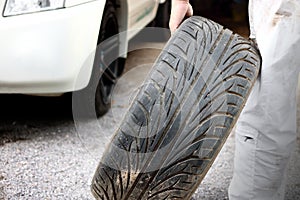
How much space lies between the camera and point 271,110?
2246mm

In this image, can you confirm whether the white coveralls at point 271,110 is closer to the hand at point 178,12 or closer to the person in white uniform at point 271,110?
the person in white uniform at point 271,110

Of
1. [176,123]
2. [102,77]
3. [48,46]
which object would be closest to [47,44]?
[48,46]

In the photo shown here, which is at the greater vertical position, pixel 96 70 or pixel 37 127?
pixel 96 70

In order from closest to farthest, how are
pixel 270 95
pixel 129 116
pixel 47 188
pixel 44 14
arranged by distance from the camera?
pixel 129 116
pixel 270 95
pixel 47 188
pixel 44 14

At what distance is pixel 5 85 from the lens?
306 cm

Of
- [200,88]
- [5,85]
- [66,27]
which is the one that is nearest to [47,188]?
[5,85]

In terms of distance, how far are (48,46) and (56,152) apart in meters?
0.61

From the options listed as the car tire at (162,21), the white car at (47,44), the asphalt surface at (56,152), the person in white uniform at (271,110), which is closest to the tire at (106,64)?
the asphalt surface at (56,152)

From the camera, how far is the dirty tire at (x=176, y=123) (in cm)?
203

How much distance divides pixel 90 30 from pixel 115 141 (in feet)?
4.07

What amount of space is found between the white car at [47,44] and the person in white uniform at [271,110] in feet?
3.58

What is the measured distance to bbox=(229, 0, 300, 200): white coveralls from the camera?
2.22 meters

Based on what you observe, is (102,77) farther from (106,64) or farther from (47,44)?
(47,44)

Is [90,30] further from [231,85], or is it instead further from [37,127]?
[231,85]
